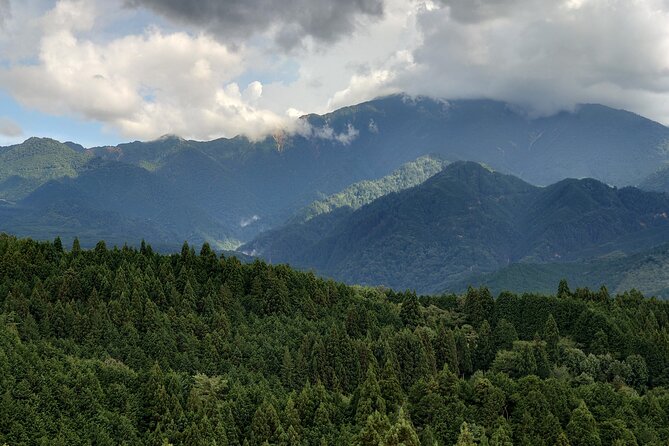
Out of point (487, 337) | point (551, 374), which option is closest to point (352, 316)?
point (487, 337)

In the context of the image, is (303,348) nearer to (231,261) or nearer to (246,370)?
(246,370)

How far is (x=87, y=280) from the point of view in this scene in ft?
409

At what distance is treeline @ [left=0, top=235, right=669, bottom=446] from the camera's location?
80500 mm

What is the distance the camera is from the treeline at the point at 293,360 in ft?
264

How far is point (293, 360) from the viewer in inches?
4493

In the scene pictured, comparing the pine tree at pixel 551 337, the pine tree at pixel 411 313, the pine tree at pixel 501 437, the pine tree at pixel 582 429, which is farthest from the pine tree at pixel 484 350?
the pine tree at pixel 501 437

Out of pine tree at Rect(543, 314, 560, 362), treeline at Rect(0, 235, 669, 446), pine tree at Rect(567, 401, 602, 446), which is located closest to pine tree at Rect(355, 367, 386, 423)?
treeline at Rect(0, 235, 669, 446)

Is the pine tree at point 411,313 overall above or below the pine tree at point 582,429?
above

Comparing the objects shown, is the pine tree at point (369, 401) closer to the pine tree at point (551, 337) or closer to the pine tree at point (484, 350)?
the pine tree at point (484, 350)

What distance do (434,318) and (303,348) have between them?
48.1 m

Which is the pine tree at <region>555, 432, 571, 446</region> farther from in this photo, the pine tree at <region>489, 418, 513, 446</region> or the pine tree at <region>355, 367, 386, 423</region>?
the pine tree at <region>355, 367, 386, 423</region>

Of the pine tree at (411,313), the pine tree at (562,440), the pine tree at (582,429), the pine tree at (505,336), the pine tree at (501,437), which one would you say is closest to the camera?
the pine tree at (501,437)

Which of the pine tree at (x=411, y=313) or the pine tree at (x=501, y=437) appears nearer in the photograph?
the pine tree at (x=501, y=437)

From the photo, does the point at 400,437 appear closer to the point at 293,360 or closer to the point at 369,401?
the point at 369,401
